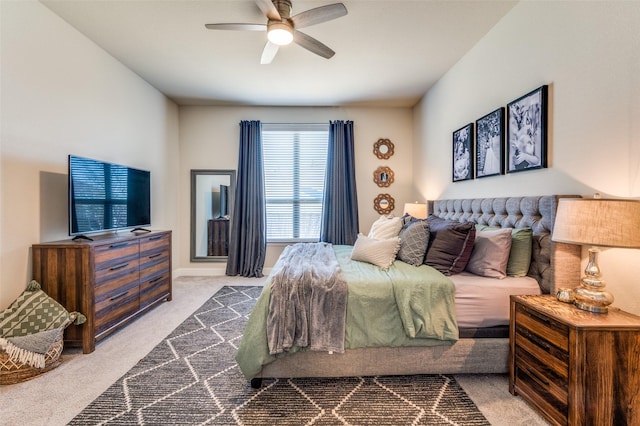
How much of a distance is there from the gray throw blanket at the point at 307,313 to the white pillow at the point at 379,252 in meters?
0.57

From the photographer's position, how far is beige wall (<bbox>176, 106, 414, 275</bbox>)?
464 centimetres

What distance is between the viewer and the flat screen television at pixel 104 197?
234 centimetres

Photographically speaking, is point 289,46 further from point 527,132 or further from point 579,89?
point 579,89

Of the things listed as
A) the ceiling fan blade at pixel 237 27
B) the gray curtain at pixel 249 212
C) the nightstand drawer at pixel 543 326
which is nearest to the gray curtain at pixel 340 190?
the gray curtain at pixel 249 212

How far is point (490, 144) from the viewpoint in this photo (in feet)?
8.63

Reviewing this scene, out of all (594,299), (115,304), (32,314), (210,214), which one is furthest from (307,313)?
(210,214)

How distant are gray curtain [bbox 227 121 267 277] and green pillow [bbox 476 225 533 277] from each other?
11.0 feet

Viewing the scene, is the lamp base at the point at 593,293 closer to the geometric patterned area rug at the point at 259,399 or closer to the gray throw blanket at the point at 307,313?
the geometric patterned area rug at the point at 259,399

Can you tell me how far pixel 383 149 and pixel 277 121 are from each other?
181cm

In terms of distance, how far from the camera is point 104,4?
2283 mm

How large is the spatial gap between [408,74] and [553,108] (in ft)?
6.19

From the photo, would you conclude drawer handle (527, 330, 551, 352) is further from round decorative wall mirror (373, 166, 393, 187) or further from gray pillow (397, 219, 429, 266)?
round decorative wall mirror (373, 166, 393, 187)

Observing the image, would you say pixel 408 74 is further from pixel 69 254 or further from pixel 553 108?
pixel 69 254

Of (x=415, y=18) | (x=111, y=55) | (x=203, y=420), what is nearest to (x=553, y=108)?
(x=415, y=18)
